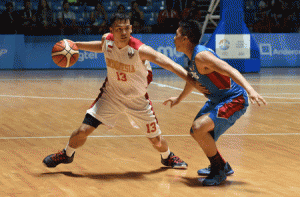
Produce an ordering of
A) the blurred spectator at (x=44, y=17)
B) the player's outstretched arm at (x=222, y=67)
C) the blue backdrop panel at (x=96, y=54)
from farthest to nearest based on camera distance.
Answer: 1. the blurred spectator at (x=44, y=17)
2. the blue backdrop panel at (x=96, y=54)
3. the player's outstretched arm at (x=222, y=67)

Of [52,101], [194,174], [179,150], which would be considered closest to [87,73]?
[52,101]

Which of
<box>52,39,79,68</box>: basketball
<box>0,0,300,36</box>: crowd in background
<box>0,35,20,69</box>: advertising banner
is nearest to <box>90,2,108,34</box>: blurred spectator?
<box>0,0,300,36</box>: crowd in background

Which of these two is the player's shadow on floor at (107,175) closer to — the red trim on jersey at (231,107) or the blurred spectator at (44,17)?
the red trim on jersey at (231,107)

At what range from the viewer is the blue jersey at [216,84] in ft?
14.9

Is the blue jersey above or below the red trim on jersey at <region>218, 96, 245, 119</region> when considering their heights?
above

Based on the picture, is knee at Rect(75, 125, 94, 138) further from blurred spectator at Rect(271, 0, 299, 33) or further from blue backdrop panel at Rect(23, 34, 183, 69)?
blurred spectator at Rect(271, 0, 299, 33)

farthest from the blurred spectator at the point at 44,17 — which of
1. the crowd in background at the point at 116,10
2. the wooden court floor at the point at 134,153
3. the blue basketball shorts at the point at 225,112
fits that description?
the blue basketball shorts at the point at 225,112

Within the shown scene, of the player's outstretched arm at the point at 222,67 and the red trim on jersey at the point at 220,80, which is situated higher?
the player's outstretched arm at the point at 222,67

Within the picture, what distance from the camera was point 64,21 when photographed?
704 inches

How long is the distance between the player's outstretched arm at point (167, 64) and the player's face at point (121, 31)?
0.18 metres

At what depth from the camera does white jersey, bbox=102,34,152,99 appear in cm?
480

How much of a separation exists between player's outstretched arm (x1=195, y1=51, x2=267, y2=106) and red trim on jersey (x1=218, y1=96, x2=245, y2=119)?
392 millimetres

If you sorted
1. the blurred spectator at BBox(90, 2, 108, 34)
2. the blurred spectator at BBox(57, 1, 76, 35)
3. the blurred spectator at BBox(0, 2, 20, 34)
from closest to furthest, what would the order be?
the blurred spectator at BBox(0, 2, 20, 34)
the blurred spectator at BBox(57, 1, 76, 35)
the blurred spectator at BBox(90, 2, 108, 34)

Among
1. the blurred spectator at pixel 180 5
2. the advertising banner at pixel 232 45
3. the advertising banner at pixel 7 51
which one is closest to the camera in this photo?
the advertising banner at pixel 232 45
